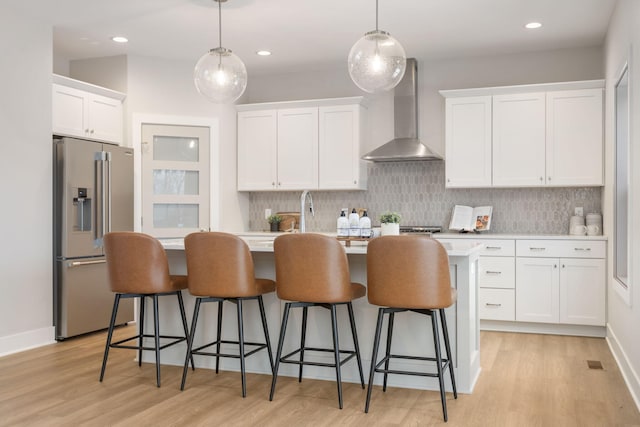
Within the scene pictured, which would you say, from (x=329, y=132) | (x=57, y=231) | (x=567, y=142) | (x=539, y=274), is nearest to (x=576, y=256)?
(x=539, y=274)

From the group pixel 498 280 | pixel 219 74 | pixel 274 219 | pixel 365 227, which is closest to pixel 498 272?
pixel 498 280

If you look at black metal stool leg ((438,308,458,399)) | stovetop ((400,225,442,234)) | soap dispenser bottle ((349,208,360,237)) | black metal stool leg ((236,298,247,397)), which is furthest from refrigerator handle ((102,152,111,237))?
black metal stool leg ((438,308,458,399))

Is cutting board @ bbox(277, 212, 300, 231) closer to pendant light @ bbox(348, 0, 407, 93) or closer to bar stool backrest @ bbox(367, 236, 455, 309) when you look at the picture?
pendant light @ bbox(348, 0, 407, 93)

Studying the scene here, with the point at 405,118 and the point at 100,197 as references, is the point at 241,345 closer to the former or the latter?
the point at 100,197

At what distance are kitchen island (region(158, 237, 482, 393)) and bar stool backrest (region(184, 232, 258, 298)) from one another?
24 centimetres

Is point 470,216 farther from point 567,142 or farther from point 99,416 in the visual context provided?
point 99,416

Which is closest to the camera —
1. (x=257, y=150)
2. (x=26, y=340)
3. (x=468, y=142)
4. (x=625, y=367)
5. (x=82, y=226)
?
(x=625, y=367)

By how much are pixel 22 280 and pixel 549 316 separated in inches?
175

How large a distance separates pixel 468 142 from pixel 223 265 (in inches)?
127

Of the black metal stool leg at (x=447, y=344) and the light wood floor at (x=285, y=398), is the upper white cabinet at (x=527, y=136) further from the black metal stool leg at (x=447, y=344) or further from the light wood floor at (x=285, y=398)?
the black metal stool leg at (x=447, y=344)

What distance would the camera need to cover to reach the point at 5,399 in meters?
3.54

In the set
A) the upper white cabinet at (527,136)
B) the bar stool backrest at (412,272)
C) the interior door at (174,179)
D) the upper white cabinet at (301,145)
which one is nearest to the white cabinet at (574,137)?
the upper white cabinet at (527,136)

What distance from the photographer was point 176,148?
644cm

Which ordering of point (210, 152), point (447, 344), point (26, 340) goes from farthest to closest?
point (210, 152) < point (26, 340) < point (447, 344)
